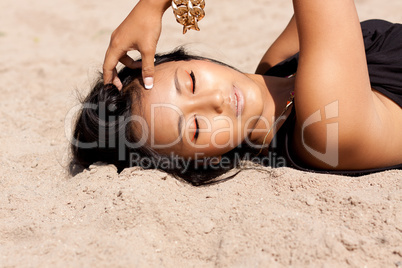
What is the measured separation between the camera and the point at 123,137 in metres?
2.29

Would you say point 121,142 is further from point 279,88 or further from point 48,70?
point 48,70

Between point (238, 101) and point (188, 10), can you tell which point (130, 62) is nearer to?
point (188, 10)

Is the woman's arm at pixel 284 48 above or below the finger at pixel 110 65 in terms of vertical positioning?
above

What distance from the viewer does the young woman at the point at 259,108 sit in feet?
6.49

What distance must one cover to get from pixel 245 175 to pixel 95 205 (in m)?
0.78

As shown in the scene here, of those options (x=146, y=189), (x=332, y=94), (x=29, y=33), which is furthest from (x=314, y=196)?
(x=29, y=33)

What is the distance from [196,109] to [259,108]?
1.23 ft

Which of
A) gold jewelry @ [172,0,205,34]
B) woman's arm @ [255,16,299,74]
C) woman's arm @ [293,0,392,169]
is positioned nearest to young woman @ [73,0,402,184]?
woman's arm @ [293,0,392,169]

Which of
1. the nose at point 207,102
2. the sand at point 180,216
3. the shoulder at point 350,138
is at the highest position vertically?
the nose at point 207,102

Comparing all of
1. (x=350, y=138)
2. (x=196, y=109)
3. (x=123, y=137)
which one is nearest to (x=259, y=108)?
(x=196, y=109)

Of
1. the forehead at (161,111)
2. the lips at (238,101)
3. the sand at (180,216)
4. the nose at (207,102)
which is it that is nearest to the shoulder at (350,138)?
the sand at (180,216)

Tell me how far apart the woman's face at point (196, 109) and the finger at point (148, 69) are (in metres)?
0.04

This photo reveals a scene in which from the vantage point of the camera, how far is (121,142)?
7.59 feet

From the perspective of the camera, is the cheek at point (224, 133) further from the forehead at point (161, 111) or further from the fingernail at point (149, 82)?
the fingernail at point (149, 82)
